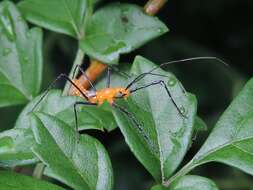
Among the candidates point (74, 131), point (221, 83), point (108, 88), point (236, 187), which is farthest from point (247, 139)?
point (221, 83)

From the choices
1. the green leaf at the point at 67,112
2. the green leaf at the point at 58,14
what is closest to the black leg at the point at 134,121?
the green leaf at the point at 67,112

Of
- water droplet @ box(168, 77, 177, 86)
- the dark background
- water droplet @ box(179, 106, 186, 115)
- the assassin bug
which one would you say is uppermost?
water droplet @ box(168, 77, 177, 86)

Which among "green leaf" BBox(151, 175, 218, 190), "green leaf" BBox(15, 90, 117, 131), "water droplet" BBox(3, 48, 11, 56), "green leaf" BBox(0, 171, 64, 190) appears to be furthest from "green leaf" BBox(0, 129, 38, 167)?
"water droplet" BBox(3, 48, 11, 56)

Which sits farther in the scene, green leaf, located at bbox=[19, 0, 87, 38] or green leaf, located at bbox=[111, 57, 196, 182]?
green leaf, located at bbox=[19, 0, 87, 38]

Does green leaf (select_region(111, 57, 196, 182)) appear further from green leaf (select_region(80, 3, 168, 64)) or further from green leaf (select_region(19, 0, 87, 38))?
green leaf (select_region(19, 0, 87, 38))

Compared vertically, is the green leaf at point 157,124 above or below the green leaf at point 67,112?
Result: above

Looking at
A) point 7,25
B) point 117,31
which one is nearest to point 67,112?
point 117,31

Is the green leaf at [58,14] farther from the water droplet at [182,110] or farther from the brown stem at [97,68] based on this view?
the water droplet at [182,110]

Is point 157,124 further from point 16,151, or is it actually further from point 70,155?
point 16,151
